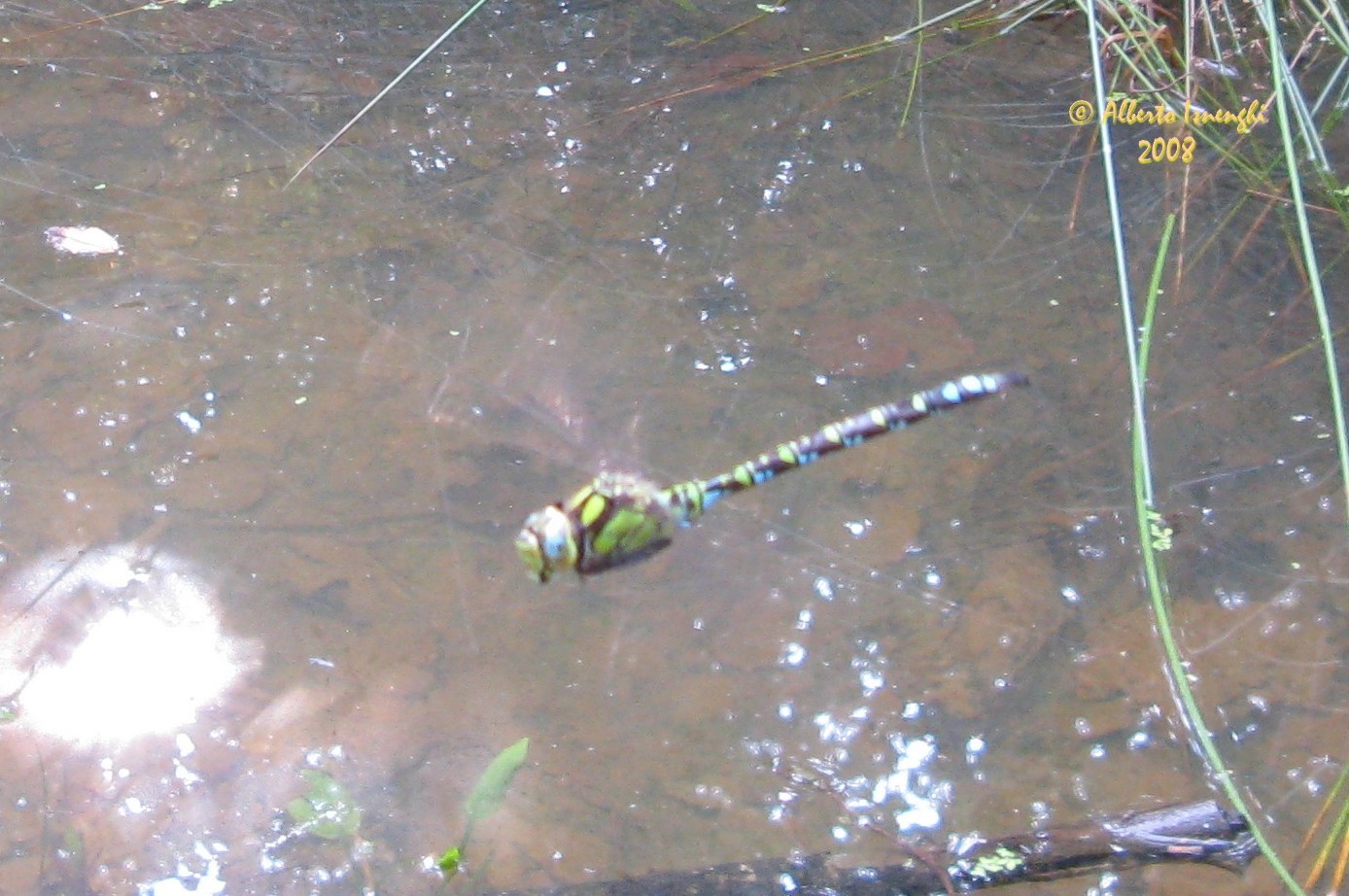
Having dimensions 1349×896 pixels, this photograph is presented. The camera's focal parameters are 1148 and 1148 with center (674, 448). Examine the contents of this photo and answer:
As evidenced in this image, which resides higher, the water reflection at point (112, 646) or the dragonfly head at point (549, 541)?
the dragonfly head at point (549, 541)

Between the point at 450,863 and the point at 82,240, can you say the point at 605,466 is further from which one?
the point at 82,240

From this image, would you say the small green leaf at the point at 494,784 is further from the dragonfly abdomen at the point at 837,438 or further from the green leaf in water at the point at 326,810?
the dragonfly abdomen at the point at 837,438

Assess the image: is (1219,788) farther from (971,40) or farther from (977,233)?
(971,40)

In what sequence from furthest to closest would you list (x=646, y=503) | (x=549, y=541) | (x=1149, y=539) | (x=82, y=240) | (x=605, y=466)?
(x=82, y=240), (x=605, y=466), (x=646, y=503), (x=549, y=541), (x=1149, y=539)

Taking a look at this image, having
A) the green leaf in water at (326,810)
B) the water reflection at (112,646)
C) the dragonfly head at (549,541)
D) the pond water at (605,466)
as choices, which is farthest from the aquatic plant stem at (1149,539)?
the water reflection at (112,646)

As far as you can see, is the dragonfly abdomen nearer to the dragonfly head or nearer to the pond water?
the pond water

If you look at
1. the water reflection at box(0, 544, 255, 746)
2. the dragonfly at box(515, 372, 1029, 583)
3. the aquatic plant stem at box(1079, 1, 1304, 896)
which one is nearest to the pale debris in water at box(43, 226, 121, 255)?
the water reflection at box(0, 544, 255, 746)

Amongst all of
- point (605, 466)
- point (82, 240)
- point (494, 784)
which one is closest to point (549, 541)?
point (494, 784)

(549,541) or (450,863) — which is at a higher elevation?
(549,541)
